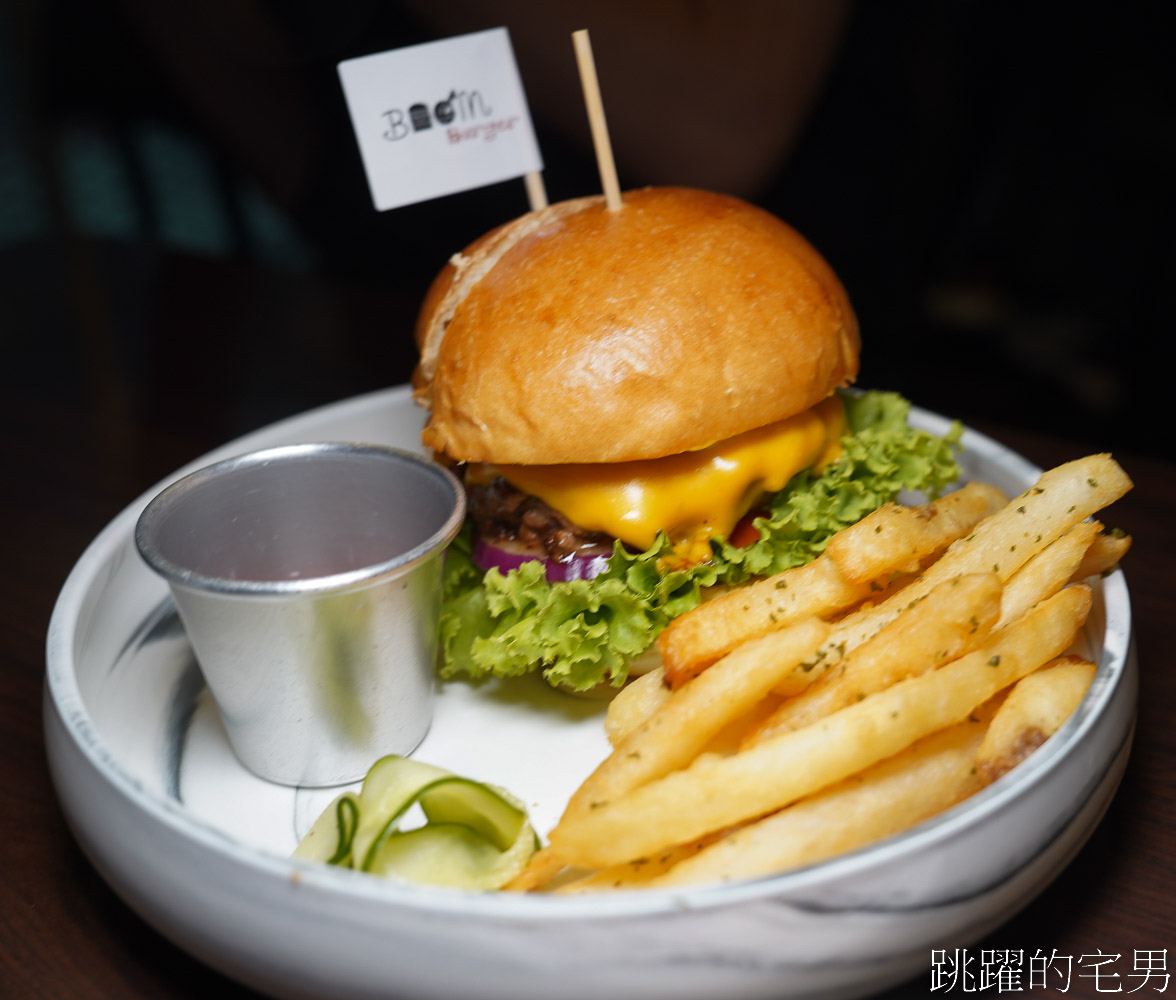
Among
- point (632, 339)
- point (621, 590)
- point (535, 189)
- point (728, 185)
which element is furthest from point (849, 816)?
point (728, 185)

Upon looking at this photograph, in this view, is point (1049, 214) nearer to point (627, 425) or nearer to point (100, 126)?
point (627, 425)

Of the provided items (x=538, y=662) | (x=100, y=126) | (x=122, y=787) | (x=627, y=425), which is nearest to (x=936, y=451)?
(x=627, y=425)

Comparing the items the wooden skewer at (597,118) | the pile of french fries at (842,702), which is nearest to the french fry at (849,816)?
the pile of french fries at (842,702)

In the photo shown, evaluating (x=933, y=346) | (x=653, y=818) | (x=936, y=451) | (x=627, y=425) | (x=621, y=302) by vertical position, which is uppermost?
(x=621, y=302)

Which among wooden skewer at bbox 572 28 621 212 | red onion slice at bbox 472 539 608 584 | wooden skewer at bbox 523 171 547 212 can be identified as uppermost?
wooden skewer at bbox 572 28 621 212

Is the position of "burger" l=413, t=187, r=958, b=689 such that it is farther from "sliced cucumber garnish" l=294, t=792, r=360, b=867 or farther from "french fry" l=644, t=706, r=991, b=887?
"french fry" l=644, t=706, r=991, b=887

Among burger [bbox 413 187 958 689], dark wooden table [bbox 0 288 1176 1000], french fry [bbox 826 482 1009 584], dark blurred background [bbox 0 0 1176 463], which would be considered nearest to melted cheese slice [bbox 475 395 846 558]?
burger [bbox 413 187 958 689]
